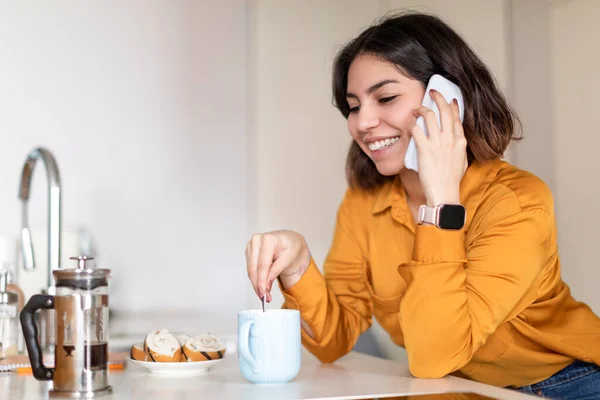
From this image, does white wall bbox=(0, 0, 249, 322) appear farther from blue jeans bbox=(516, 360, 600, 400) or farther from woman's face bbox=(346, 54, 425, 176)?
blue jeans bbox=(516, 360, 600, 400)

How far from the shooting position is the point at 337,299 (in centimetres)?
159

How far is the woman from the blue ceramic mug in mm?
141

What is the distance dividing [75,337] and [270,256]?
0.37 metres

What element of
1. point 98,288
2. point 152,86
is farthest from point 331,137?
point 98,288

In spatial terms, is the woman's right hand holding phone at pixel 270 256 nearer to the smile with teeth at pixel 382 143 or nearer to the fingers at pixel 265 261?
the fingers at pixel 265 261

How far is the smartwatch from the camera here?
3.94 ft

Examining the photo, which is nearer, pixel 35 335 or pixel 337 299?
pixel 35 335

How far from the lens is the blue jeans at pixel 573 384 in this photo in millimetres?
1386

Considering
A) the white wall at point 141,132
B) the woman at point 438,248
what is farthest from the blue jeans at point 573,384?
the white wall at point 141,132

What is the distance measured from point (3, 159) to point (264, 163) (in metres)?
0.77

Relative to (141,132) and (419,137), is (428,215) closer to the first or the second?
(419,137)

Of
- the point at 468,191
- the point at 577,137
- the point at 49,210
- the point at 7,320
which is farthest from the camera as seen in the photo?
the point at 577,137

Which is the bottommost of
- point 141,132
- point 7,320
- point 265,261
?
point 7,320

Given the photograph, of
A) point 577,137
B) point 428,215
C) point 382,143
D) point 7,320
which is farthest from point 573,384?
point 7,320
